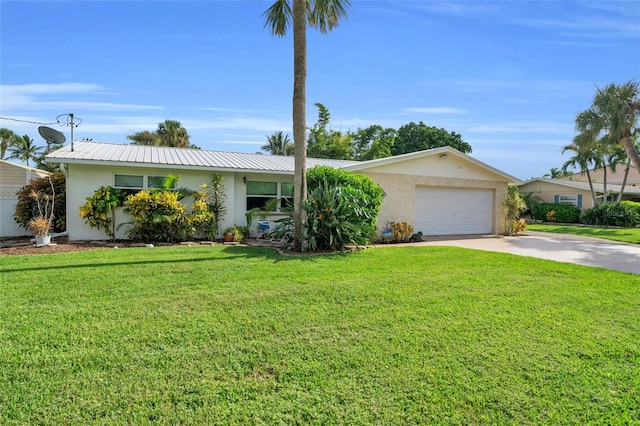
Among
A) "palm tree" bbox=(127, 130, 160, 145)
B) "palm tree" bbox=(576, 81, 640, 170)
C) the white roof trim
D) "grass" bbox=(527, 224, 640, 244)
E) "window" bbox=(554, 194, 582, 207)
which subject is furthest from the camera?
"palm tree" bbox=(127, 130, 160, 145)

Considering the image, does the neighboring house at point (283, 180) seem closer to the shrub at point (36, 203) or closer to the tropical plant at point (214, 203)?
the tropical plant at point (214, 203)

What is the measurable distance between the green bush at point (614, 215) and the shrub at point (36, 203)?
31.2 m

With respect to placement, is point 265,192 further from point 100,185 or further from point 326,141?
point 326,141

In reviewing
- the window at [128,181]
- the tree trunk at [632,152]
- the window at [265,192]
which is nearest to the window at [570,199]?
the tree trunk at [632,152]

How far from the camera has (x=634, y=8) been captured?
12.8 m

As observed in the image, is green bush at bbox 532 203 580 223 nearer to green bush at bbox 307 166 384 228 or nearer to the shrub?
green bush at bbox 307 166 384 228

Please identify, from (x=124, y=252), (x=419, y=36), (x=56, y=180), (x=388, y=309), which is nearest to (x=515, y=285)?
(x=388, y=309)

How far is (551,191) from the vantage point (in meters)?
30.3

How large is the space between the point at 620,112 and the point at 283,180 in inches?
685

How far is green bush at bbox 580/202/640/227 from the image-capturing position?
931 inches

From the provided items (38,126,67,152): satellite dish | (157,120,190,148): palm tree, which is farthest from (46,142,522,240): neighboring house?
(157,120,190,148): palm tree

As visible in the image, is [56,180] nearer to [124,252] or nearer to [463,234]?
[124,252]

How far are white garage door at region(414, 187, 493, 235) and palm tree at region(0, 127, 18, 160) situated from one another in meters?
43.7

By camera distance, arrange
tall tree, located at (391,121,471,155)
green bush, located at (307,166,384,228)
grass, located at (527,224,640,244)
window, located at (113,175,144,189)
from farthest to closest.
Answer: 1. tall tree, located at (391,121,471,155)
2. grass, located at (527,224,640,244)
3. window, located at (113,175,144,189)
4. green bush, located at (307,166,384,228)
